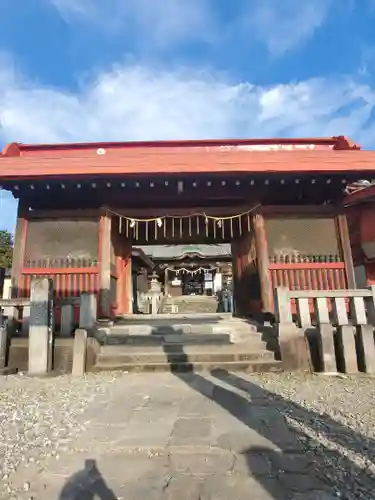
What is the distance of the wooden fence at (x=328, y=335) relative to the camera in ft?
15.5

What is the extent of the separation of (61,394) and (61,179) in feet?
15.7

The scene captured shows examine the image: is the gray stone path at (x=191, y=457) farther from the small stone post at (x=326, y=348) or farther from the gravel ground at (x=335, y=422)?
the small stone post at (x=326, y=348)

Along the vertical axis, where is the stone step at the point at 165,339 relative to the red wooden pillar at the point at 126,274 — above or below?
below

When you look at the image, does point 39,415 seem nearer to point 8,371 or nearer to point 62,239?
point 8,371

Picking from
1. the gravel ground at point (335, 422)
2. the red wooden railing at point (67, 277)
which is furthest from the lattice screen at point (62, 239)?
the gravel ground at point (335, 422)

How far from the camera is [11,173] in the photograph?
261 inches

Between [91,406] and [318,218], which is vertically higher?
[318,218]

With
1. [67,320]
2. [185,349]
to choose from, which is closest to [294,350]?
[185,349]

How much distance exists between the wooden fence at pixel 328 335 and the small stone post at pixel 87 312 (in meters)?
3.38

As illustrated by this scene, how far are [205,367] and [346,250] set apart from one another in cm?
456

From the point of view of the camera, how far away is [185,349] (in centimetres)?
525

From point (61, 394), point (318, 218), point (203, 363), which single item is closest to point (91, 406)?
point (61, 394)

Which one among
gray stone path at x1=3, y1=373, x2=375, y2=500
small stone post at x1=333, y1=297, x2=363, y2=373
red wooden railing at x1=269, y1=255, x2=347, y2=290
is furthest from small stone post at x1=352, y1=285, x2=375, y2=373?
gray stone path at x1=3, y1=373, x2=375, y2=500

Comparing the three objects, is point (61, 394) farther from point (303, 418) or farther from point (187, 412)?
point (303, 418)
